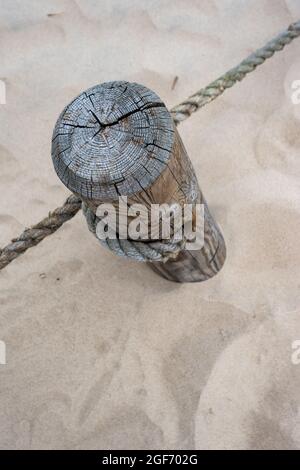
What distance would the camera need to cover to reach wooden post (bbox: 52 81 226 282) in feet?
4.03

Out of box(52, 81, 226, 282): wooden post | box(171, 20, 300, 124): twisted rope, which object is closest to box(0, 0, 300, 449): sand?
box(171, 20, 300, 124): twisted rope

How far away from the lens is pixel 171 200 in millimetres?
1392

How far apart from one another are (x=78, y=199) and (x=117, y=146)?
0.41 m

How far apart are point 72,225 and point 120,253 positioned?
→ 0.64 m

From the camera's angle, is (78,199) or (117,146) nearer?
(117,146)

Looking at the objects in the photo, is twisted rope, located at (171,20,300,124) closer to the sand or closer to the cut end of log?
the sand

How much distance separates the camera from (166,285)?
1.94 meters

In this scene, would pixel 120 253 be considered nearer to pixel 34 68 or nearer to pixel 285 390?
pixel 285 390

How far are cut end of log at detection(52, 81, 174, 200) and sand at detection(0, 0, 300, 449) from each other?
0.75 metres

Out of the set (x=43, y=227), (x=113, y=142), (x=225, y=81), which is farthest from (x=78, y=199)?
(x=225, y=81)

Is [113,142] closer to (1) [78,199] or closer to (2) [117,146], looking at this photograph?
(2) [117,146]

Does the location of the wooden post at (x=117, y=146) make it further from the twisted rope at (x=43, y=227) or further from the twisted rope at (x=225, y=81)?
the twisted rope at (x=225, y=81)

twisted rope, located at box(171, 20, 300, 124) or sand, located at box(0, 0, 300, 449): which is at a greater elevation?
twisted rope, located at box(171, 20, 300, 124)

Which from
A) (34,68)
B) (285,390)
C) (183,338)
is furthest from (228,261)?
(34,68)
